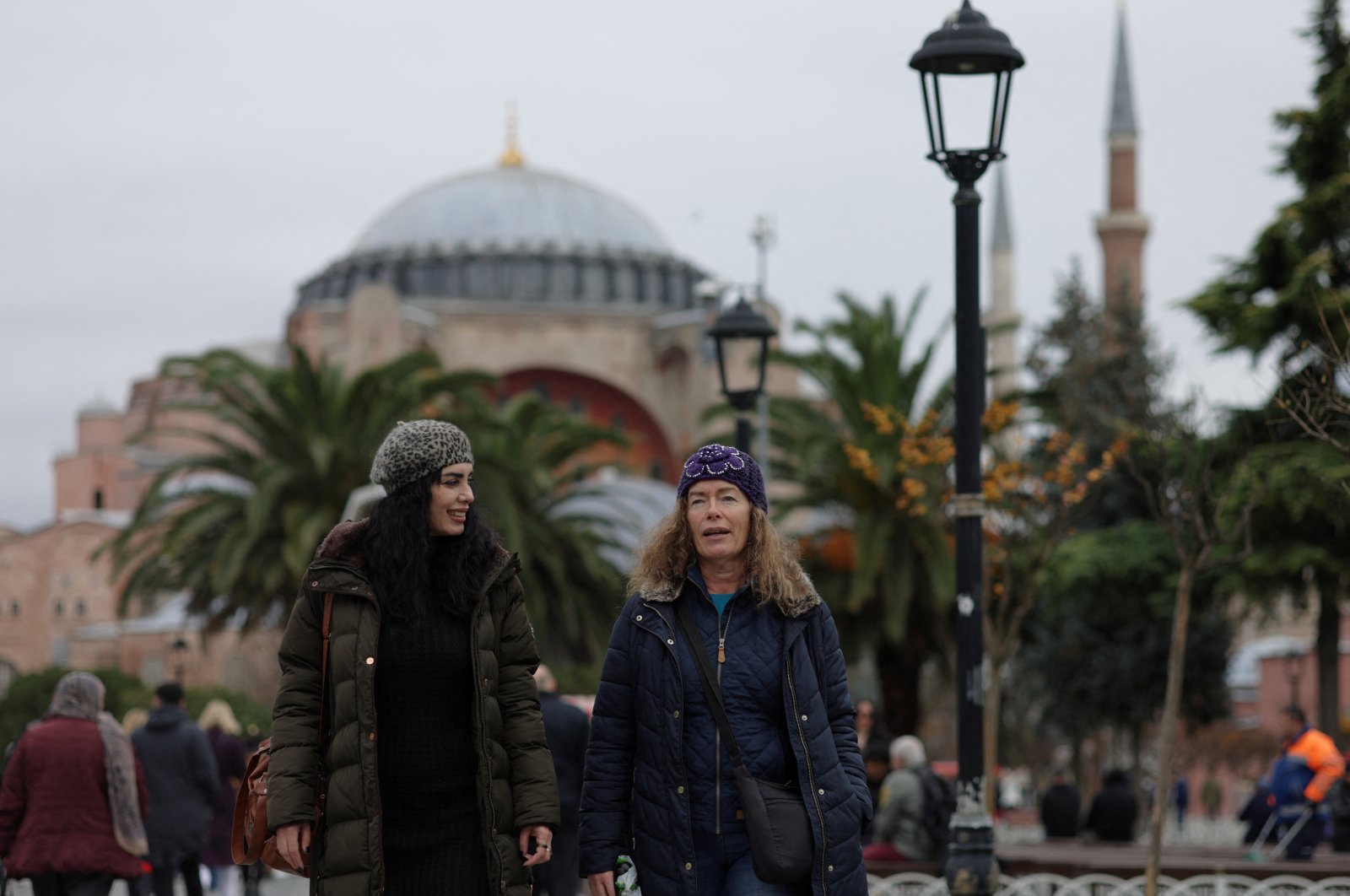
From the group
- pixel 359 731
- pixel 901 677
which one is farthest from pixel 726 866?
pixel 901 677

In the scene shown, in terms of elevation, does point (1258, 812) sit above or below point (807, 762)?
below

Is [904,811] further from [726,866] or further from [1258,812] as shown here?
[726,866]

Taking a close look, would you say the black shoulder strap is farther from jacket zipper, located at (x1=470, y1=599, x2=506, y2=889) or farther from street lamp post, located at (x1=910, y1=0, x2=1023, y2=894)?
street lamp post, located at (x1=910, y1=0, x2=1023, y2=894)

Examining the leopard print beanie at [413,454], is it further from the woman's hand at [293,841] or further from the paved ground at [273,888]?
the paved ground at [273,888]

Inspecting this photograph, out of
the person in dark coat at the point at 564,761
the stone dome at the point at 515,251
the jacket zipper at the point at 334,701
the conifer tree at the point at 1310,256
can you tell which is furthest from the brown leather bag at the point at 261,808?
the stone dome at the point at 515,251

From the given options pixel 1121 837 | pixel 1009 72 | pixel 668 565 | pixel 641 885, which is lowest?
pixel 1121 837

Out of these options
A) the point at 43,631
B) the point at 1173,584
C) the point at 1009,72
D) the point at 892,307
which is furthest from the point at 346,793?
the point at 43,631

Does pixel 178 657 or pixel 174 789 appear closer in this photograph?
pixel 174 789

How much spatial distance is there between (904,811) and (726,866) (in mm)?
6774

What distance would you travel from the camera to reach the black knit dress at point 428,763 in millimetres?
4664

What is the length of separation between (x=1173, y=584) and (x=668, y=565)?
18.3 metres

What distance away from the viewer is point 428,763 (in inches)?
185

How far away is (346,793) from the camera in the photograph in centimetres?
459

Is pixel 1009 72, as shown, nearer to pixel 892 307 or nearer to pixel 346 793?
pixel 346 793
